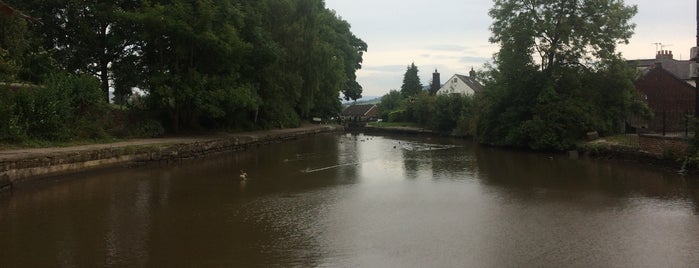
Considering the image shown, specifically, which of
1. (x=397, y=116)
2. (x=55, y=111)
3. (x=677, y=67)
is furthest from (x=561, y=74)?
(x=397, y=116)

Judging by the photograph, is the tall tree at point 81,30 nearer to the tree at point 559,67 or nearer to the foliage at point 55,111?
the foliage at point 55,111

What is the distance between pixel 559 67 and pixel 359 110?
5542 cm

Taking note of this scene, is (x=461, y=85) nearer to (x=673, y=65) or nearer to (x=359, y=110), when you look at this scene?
(x=359, y=110)

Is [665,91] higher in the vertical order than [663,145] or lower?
higher

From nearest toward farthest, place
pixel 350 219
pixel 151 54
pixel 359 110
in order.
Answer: pixel 350 219
pixel 151 54
pixel 359 110

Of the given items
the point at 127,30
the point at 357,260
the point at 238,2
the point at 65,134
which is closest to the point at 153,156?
the point at 65,134

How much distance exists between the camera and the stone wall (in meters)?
17.9

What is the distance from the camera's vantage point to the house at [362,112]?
78062 millimetres

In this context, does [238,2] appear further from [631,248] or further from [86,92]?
[631,248]

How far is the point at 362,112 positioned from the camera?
8075 cm

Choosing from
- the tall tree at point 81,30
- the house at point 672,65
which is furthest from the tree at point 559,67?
the tall tree at point 81,30

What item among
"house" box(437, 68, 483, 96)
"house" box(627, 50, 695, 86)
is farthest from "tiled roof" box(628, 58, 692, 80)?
Answer: "house" box(437, 68, 483, 96)

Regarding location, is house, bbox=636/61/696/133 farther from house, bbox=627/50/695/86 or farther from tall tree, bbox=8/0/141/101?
tall tree, bbox=8/0/141/101

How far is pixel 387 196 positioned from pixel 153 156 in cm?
1073
